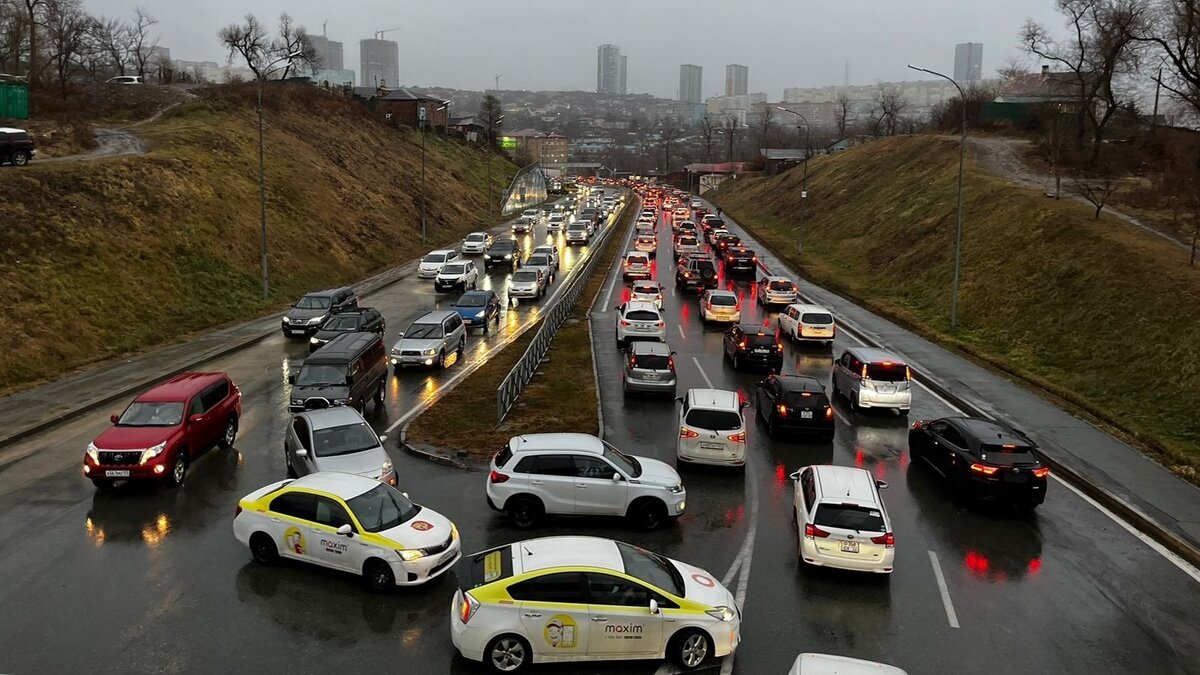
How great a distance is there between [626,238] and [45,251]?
49.0m

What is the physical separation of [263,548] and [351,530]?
177 centimetres

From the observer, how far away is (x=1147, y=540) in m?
14.4

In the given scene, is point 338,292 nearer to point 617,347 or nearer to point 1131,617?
point 617,347

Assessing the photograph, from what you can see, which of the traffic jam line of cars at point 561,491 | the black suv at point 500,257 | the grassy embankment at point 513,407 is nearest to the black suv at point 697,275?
the black suv at point 500,257

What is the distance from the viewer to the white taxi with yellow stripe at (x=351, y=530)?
11.9 m

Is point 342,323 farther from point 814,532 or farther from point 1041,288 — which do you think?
point 1041,288

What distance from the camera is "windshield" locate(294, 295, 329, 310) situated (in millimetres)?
31703

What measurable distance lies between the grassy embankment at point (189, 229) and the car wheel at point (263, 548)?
51.7 ft

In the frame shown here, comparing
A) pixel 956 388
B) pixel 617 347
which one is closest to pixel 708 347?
pixel 617 347

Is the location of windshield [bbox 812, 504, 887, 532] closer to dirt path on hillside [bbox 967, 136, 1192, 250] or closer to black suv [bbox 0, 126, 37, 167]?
dirt path on hillside [bbox 967, 136, 1192, 250]

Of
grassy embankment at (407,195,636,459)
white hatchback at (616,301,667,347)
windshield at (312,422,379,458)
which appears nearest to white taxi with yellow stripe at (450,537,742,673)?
windshield at (312,422,379,458)

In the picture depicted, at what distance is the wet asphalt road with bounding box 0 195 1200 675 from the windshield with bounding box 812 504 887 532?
0.88 meters

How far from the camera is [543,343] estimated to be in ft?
91.7

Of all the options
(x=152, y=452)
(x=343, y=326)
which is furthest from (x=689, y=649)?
(x=343, y=326)
